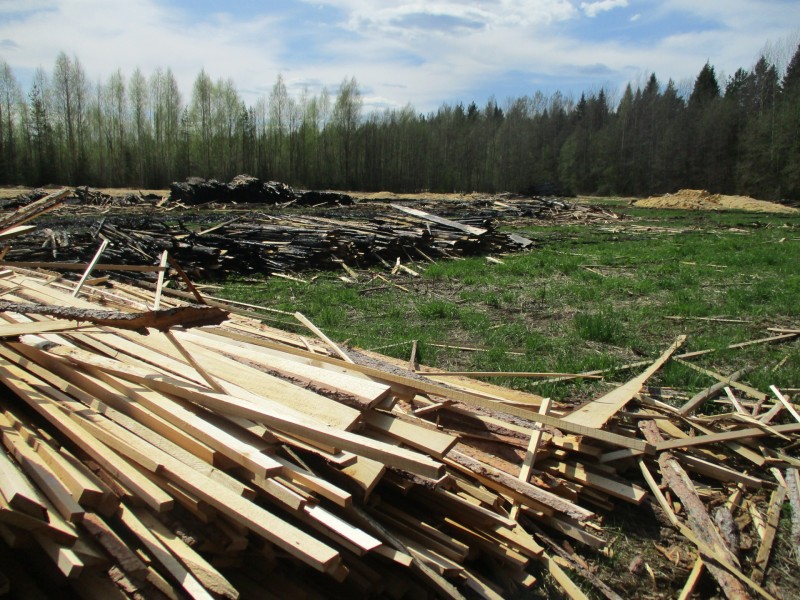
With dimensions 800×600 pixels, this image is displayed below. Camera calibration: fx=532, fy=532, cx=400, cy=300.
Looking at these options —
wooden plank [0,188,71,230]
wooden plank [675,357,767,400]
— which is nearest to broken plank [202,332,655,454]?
wooden plank [675,357,767,400]

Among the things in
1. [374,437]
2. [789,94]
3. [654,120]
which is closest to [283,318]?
[374,437]

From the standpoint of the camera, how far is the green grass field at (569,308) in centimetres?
595

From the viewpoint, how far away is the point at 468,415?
3.81m

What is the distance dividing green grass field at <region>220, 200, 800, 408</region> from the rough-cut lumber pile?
1.46m

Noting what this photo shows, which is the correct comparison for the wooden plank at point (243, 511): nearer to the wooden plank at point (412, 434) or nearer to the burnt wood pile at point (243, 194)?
the wooden plank at point (412, 434)

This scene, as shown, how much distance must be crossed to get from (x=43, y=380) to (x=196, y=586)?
2.00 metres

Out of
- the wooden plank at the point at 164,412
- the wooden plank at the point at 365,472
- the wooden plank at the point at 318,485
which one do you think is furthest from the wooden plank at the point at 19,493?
the wooden plank at the point at 365,472

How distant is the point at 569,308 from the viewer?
8.44 metres

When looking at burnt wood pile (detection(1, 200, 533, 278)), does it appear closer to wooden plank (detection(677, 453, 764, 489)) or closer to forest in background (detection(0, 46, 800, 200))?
wooden plank (detection(677, 453, 764, 489))

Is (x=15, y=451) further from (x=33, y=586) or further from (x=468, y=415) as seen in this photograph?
(x=468, y=415)

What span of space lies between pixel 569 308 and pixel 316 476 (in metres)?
6.73

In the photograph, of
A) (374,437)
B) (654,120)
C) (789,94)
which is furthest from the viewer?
(654,120)

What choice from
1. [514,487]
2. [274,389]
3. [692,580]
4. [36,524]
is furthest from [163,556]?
[692,580]

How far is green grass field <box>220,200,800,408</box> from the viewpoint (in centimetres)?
595
